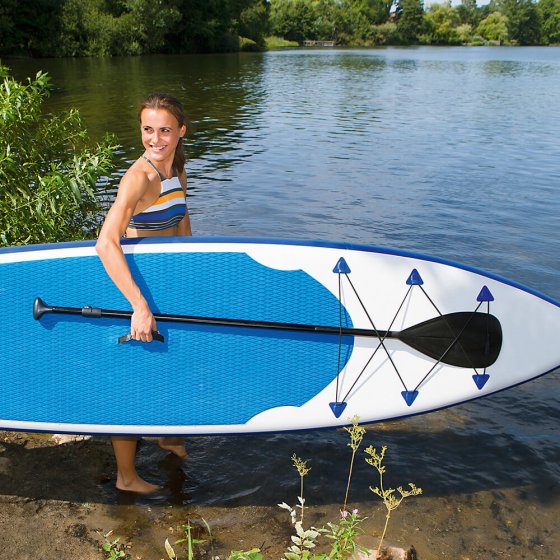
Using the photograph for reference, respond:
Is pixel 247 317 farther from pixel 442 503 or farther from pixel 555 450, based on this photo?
pixel 555 450

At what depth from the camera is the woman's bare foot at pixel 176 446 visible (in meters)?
4.27

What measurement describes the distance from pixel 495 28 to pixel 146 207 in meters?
161

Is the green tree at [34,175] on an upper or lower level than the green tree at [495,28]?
lower

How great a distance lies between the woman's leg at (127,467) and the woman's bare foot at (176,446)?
1.40 feet

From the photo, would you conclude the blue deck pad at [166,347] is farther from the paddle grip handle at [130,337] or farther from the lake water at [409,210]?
the lake water at [409,210]

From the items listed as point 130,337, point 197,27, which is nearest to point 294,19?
point 197,27

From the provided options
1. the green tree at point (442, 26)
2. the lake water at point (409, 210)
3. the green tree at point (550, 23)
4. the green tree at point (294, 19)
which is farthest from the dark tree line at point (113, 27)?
the green tree at point (550, 23)

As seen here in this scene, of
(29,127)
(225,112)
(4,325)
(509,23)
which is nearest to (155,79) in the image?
(225,112)

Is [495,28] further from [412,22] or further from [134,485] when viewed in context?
[134,485]

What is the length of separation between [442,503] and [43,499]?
92.8 inches

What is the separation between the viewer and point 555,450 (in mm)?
4613

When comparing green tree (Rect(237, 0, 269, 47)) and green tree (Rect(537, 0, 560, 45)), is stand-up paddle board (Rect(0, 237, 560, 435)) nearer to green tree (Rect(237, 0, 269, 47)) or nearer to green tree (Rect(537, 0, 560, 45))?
green tree (Rect(237, 0, 269, 47))

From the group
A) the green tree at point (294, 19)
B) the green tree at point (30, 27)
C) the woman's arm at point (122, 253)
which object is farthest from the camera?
the green tree at point (294, 19)

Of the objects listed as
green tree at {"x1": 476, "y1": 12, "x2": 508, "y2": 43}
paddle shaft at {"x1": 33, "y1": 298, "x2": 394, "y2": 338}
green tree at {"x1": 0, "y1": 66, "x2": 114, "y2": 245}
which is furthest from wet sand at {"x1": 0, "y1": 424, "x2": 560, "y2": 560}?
green tree at {"x1": 476, "y1": 12, "x2": 508, "y2": 43}
